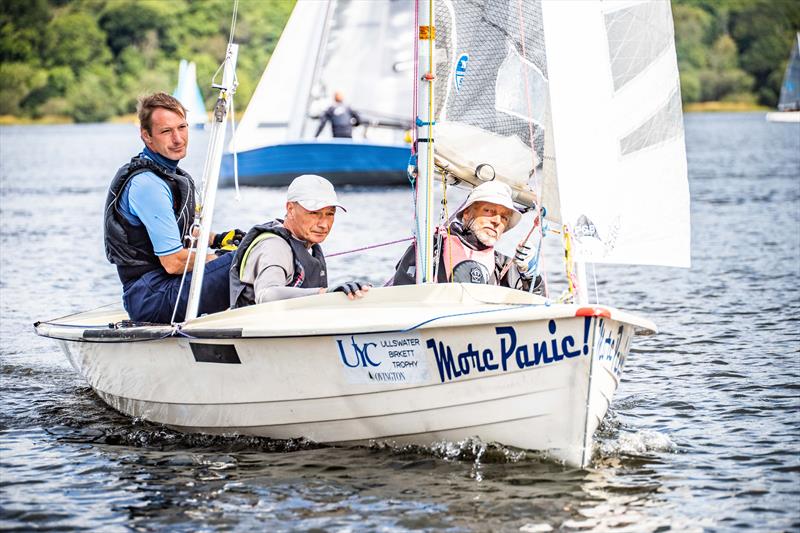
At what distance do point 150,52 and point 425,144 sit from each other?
90.2 metres

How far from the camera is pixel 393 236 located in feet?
64.5

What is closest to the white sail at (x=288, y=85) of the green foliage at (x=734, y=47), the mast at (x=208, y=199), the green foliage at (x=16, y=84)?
the mast at (x=208, y=199)

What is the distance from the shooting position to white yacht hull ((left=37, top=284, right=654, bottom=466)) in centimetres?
670

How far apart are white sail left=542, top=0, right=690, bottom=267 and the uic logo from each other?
126cm

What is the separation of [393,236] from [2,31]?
87201 mm

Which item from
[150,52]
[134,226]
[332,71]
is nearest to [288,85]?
[332,71]

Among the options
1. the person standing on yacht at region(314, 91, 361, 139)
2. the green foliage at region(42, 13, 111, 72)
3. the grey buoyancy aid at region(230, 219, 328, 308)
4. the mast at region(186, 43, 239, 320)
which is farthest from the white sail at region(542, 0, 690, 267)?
the green foliage at region(42, 13, 111, 72)

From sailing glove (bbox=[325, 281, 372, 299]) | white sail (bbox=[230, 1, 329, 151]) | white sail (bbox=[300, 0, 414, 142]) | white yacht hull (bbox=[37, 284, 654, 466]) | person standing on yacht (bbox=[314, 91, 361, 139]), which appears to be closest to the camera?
white yacht hull (bbox=[37, 284, 654, 466])

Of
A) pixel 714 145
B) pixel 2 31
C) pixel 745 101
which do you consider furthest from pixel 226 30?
pixel 714 145

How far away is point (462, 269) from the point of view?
7660 millimetres

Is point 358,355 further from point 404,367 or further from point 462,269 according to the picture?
point 462,269

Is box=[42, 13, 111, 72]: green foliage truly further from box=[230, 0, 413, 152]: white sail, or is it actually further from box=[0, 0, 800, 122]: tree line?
box=[230, 0, 413, 152]: white sail

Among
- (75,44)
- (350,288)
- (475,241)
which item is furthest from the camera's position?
(75,44)

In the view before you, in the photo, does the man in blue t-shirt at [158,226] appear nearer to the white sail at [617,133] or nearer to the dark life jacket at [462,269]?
the dark life jacket at [462,269]
